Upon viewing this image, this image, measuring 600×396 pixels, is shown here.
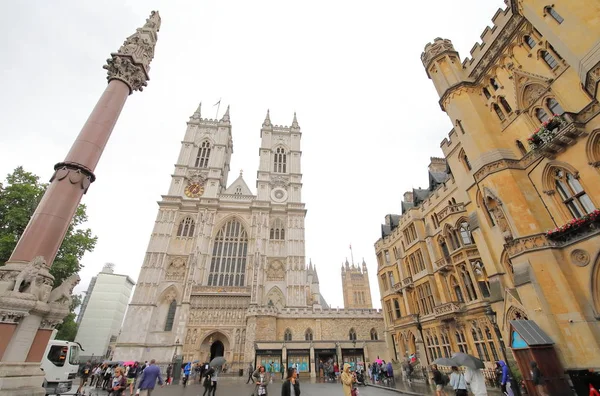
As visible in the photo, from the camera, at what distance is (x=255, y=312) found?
28.9 metres

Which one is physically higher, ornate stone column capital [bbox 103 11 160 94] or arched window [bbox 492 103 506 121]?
ornate stone column capital [bbox 103 11 160 94]

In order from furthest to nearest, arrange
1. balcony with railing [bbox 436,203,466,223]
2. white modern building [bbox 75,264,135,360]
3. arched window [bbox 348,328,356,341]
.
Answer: white modern building [bbox 75,264,135,360]
arched window [bbox 348,328,356,341]
balcony with railing [bbox 436,203,466,223]

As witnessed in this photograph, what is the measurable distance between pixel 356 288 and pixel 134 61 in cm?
7464

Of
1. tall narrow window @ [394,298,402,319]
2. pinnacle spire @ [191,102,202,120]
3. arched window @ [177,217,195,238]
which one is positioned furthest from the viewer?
pinnacle spire @ [191,102,202,120]

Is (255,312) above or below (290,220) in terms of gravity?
below

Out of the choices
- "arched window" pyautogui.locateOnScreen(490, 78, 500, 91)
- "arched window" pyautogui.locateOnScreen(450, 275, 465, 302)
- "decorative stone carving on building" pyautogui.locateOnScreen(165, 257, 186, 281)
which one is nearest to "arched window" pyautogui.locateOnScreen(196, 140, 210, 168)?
"decorative stone carving on building" pyautogui.locateOnScreen(165, 257, 186, 281)

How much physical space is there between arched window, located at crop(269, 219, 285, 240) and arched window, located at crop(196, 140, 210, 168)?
1594 cm

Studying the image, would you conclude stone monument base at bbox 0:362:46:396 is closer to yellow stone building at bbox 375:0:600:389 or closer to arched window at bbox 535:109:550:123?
yellow stone building at bbox 375:0:600:389

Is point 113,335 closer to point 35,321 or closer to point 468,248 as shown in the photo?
point 35,321

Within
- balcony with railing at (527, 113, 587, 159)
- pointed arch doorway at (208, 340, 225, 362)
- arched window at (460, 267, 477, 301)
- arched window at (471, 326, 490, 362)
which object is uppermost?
balcony with railing at (527, 113, 587, 159)

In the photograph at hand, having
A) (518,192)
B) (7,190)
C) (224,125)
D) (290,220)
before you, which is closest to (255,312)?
(290,220)

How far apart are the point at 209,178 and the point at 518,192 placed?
130 feet

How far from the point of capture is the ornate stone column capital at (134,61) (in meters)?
12.2

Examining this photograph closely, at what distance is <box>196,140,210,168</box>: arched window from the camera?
46362 mm
